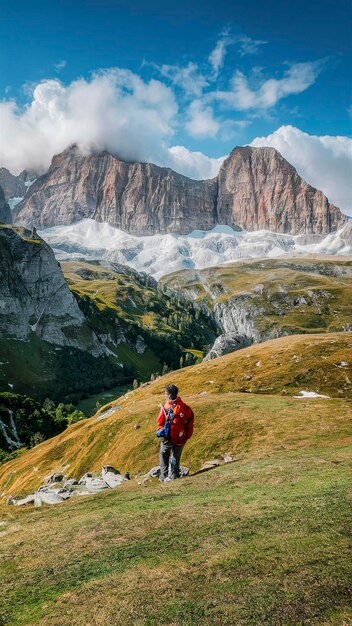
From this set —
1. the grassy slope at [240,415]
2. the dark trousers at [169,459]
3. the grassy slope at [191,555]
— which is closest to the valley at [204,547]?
the grassy slope at [191,555]

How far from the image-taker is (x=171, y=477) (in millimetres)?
33000

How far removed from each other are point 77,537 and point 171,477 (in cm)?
1335

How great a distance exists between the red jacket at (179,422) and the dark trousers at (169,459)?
923 millimetres

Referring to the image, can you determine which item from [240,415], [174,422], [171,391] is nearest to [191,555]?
[174,422]

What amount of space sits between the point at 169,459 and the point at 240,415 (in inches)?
971

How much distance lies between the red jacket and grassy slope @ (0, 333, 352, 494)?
13541 millimetres

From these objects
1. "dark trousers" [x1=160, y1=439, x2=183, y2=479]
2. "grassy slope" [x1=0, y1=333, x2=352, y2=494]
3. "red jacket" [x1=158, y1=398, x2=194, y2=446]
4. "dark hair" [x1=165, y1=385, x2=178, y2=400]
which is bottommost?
"grassy slope" [x1=0, y1=333, x2=352, y2=494]

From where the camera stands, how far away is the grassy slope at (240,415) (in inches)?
1902

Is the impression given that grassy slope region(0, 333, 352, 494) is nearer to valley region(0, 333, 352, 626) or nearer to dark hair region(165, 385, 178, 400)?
valley region(0, 333, 352, 626)

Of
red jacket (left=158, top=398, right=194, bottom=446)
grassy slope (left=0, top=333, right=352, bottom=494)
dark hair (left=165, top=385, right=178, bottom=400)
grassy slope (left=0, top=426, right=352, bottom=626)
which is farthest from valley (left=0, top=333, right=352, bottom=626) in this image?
dark hair (left=165, top=385, right=178, bottom=400)

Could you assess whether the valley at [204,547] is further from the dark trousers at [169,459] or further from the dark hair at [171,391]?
the dark hair at [171,391]

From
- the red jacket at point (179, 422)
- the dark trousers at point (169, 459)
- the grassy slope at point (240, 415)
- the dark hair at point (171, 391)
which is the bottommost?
the grassy slope at point (240, 415)

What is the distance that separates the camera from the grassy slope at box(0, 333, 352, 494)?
48312mm

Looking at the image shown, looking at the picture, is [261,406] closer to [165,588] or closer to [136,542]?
[136,542]
